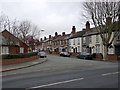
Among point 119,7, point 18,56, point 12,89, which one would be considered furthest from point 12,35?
point 12,89

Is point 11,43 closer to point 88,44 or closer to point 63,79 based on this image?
point 88,44

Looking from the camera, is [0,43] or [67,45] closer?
[0,43]

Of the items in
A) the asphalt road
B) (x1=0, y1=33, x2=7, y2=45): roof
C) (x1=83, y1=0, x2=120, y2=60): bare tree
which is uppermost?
(x1=83, y1=0, x2=120, y2=60): bare tree

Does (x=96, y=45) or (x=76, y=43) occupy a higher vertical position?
(x=76, y=43)

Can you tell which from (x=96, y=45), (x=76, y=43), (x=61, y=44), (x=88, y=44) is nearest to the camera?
(x=96, y=45)

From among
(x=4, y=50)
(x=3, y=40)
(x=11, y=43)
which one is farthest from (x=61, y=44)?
(x=11, y=43)

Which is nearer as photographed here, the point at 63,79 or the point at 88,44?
the point at 63,79

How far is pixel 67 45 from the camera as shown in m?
66.9

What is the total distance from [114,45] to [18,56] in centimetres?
2409

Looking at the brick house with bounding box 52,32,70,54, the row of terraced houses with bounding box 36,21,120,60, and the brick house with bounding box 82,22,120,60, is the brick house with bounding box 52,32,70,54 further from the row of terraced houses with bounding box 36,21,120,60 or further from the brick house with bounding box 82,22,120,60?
the brick house with bounding box 82,22,120,60

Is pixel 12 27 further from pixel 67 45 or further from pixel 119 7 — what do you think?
pixel 67 45

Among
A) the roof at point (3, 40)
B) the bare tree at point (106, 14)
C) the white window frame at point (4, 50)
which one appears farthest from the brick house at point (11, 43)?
the bare tree at point (106, 14)

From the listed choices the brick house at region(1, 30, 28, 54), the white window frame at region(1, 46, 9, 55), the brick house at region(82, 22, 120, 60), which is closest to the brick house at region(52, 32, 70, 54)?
the brick house at region(82, 22, 120, 60)

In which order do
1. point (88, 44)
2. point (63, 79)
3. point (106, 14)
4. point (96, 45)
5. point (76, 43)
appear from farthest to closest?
point (76, 43)
point (88, 44)
point (96, 45)
point (106, 14)
point (63, 79)
